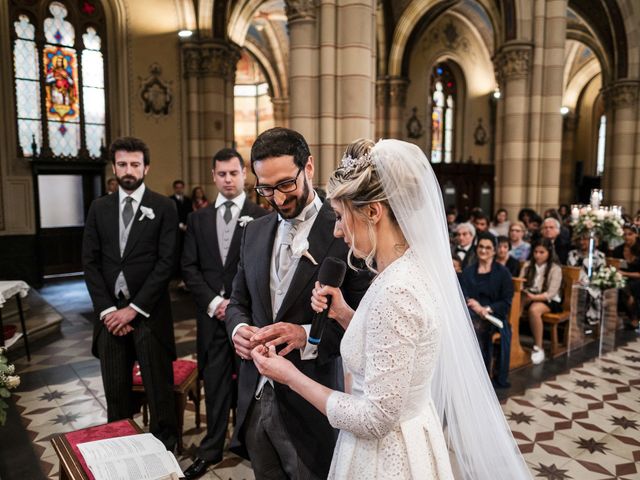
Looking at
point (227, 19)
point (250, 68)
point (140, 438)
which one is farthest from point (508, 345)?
point (250, 68)

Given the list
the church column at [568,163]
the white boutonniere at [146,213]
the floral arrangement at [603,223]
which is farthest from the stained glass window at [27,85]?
the church column at [568,163]

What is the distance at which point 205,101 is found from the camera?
11.6 meters

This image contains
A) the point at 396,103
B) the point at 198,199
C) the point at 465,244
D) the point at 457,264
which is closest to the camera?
the point at 457,264

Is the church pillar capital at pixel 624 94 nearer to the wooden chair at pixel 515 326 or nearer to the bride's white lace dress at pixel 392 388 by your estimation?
the wooden chair at pixel 515 326

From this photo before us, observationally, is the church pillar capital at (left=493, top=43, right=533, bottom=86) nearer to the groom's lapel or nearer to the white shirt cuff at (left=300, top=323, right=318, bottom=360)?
the groom's lapel

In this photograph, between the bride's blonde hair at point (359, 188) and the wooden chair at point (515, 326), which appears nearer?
the bride's blonde hair at point (359, 188)

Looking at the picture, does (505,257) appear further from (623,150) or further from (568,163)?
(568,163)

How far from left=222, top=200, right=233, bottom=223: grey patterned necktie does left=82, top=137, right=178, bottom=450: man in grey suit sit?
38cm

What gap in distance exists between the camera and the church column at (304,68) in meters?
6.51

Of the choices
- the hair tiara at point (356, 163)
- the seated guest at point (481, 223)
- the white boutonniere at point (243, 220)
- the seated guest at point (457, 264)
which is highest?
the hair tiara at point (356, 163)

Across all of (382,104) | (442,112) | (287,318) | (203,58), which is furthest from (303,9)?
(442,112)

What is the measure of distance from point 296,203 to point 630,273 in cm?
732

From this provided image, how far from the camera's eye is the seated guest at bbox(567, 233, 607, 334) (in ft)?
21.1

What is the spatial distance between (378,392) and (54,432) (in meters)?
3.51
